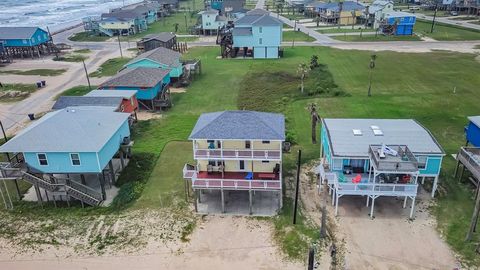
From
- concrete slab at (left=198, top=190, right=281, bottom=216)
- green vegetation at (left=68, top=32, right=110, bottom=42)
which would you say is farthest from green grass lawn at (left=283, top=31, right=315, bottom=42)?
concrete slab at (left=198, top=190, right=281, bottom=216)

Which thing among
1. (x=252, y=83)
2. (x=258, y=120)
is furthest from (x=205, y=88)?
(x=258, y=120)

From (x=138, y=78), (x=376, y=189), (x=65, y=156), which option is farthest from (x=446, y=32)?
(x=65, y=156)

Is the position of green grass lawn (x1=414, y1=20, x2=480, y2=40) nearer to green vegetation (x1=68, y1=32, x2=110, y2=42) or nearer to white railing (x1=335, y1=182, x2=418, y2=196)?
white railing (x1=335, y1=182, x2=418, y2=196)

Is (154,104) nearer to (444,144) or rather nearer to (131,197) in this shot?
(131,197)

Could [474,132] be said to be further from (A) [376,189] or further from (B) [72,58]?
(B) [72,58]

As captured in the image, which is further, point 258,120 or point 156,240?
point 258,120

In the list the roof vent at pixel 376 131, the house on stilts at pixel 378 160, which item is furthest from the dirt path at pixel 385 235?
the roof vent at pixel 376 131
